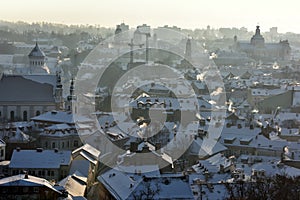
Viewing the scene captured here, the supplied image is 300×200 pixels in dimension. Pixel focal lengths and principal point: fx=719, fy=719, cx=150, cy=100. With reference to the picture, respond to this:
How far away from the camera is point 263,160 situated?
29969 millimetres

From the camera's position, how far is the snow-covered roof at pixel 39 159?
84.0ft

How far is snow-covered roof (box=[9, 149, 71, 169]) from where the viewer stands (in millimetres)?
25605

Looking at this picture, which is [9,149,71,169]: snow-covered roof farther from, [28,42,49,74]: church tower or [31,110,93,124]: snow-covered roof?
[28,42,49,74]: church tower

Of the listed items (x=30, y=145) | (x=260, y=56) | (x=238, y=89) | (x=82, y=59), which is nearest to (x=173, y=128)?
(x=30, y=145)

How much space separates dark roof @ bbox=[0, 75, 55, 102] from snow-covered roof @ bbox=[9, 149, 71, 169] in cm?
1341

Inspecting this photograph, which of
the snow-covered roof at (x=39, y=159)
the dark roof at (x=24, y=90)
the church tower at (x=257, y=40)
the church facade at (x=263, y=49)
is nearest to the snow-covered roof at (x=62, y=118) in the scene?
the dark roof at (x=24, y=90)

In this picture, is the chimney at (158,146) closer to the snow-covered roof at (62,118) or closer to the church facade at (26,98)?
the snow-covered roof at (62,118)

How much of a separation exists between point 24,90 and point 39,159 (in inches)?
582

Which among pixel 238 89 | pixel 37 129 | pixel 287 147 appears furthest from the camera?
pixel 238 89

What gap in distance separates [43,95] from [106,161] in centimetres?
1240

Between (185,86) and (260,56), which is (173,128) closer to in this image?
(185,86)

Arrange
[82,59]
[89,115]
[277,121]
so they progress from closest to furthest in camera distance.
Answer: [89,115] < [277,121] < [82,59]

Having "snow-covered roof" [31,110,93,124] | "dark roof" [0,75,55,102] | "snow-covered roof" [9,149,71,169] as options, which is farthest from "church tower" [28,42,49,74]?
"snow-covered roof" [9,149,71,169]

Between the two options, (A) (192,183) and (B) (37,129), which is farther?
(B) (37,129)
